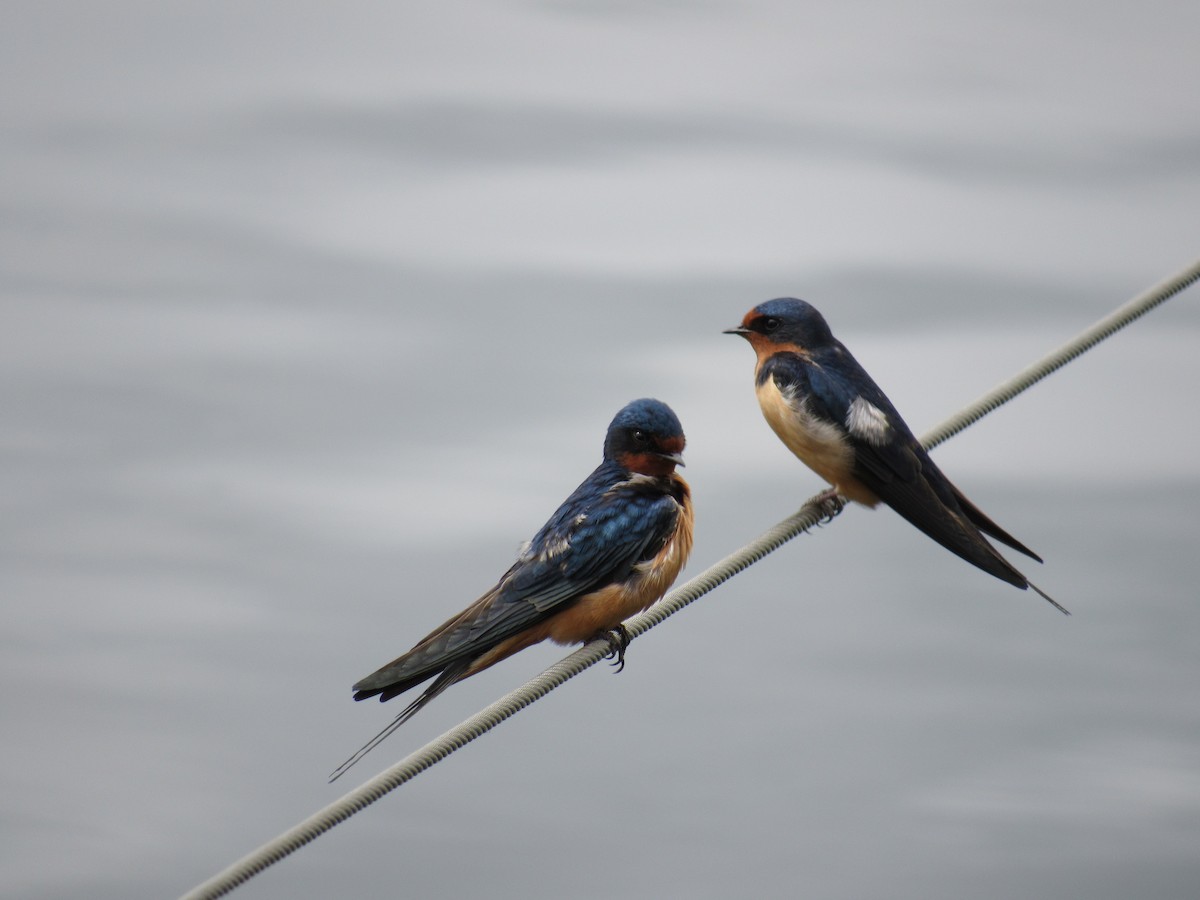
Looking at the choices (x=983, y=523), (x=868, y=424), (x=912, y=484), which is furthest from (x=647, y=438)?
(x=983, y=523)

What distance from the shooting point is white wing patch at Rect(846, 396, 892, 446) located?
22.6ft

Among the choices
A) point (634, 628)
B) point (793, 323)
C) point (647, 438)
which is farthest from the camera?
point (793, 323)

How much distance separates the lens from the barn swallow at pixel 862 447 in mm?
6867

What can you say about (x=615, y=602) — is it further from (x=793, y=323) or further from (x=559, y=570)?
(x=793, y=323)

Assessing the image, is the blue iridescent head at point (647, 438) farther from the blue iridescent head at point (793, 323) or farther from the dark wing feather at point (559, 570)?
the blue iridescent head at point (793, 323)

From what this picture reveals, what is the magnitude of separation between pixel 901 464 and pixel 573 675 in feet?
6.02

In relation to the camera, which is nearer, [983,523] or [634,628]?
[634,628]

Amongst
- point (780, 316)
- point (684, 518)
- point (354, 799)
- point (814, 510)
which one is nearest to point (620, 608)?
point (684, 518)

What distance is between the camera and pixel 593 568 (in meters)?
6.64

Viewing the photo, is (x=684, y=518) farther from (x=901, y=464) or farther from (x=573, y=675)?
(x=573, y=675)

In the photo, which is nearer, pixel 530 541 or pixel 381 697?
pixel 381 697

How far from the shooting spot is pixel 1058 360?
6234 millimetres

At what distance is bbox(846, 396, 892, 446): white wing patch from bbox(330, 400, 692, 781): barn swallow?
661 millimetres

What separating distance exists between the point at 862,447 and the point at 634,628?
113 centimetres
